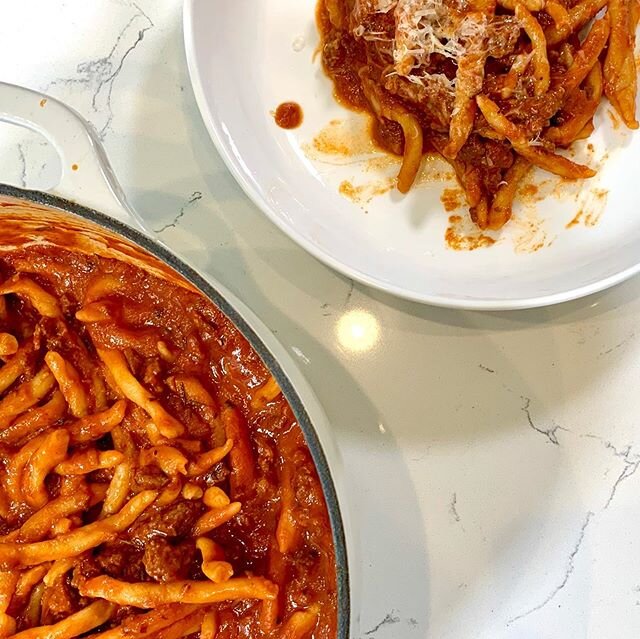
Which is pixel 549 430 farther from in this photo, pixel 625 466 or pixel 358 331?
pixel 358 331

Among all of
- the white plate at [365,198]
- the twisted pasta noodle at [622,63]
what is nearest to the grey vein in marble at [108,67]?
the white plate at [365,198]

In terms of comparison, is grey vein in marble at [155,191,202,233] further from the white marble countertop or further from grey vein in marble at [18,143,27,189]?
grey vein in marble at [18,143,27,189]

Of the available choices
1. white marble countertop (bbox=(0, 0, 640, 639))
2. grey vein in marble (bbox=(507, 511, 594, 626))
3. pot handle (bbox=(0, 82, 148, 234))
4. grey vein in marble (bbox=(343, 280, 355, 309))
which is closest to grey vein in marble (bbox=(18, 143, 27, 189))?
white marble countertop (bbox=(0, 0, 640, 639))

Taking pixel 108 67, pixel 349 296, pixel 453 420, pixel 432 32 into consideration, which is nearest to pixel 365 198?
pixel 349 296

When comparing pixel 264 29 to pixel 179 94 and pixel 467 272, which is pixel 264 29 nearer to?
pixel 179 94

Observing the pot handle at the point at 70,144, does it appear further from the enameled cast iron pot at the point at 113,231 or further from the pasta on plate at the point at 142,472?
the pasta on plate at the point at 142,472

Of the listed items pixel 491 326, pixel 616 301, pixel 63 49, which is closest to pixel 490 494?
pixel 491 326
